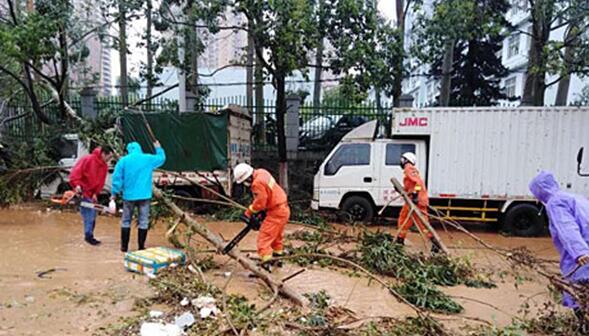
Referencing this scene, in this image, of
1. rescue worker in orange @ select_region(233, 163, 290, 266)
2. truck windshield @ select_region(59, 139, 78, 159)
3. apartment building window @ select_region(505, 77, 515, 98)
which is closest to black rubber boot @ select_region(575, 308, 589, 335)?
rescue worker in orange @ select_region(233, 163, 290, 266)

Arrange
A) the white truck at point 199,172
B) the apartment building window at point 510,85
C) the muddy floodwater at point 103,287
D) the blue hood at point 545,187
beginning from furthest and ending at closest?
1. the apartment building window at point 510,85
2. the white truck at point 199,172
3. the muddy floodwater at point 103,287
4. the blue hood at point 545,187

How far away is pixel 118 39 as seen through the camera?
11570mm

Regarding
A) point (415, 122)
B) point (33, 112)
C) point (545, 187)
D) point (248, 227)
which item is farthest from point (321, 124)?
point (545, 187)

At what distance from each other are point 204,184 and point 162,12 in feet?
16.7

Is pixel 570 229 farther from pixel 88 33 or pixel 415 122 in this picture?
pixel 88 33

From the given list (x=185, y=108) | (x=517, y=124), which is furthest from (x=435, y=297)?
(x=185, y=108)

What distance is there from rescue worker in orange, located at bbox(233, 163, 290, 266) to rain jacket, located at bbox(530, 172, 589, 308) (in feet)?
9.89

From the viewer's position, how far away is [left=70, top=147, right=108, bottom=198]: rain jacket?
6539mm

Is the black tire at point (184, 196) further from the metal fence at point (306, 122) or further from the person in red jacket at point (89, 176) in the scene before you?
the metal fence at point (306, 122)

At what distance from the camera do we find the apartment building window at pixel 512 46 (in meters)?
25.3

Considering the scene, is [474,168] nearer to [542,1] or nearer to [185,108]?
[542,1]

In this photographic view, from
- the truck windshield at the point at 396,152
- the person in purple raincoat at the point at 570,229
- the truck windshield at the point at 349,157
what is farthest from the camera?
the truck windshield at the point at 349,157

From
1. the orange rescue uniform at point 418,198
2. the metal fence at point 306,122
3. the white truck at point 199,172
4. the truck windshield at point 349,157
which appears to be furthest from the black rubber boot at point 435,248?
the metal fence at point 306,122

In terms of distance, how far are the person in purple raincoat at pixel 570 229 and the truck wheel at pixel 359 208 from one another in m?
5.36
